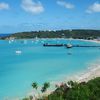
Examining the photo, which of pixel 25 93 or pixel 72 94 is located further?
pixel 25 93

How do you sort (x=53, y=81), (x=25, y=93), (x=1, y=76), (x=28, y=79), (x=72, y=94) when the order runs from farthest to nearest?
(x=1, y=76) < (x=28, y=79) < (x=53, y=81) < (x=25, y=93) < (x=72, y=94)

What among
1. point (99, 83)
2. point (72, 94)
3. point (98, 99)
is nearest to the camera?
point (98, 99)

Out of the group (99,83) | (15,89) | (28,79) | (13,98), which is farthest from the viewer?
(28,79)

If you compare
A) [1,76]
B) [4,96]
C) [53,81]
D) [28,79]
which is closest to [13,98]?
[4,96]

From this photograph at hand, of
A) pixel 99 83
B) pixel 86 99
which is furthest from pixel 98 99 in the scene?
pixel 99 83

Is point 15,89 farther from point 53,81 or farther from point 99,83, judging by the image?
point 99,83

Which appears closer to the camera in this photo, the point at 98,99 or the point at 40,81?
the point at 98,99

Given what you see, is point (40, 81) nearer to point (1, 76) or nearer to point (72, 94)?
point (1, 76)

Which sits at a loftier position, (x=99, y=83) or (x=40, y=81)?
(x=99, y=83)

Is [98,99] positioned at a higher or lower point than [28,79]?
higher
